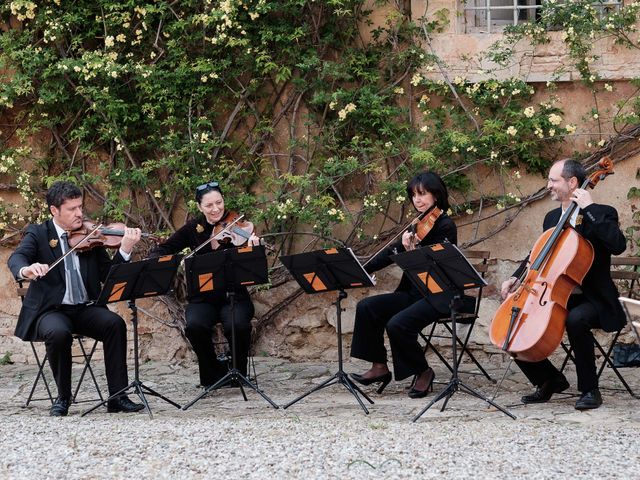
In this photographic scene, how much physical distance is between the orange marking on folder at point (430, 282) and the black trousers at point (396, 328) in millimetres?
593

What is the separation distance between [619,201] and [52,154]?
15.1 feet

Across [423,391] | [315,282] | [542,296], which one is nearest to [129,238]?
[315,282]

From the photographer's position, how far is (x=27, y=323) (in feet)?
20.1

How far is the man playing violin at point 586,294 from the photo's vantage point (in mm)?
5688

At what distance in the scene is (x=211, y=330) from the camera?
659 cm

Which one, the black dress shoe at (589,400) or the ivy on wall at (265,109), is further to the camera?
the ivy on wall at (265,109)

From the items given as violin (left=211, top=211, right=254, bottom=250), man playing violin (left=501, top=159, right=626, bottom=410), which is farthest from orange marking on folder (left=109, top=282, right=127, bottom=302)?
man playing violin (left=501, top=159, right=626, bottom=410)

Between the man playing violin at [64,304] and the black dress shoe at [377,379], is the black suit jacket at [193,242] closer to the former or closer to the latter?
the man playing violin at [64,304]

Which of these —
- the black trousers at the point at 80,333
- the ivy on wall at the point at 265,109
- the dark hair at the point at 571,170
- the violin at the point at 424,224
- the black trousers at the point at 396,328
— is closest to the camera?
the dark hair at the point at 571,170

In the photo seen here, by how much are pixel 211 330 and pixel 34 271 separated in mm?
1313

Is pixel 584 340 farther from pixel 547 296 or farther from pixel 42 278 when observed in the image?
pixel 42 278

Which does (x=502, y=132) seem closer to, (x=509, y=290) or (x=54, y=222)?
(x=509, y=290)

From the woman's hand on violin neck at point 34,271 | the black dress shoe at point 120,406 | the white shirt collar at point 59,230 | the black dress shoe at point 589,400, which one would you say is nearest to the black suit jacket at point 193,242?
the white shirt collar at point 59,230

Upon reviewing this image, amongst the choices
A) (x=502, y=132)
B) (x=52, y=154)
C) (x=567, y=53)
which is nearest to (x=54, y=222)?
(x=52, y=154)
